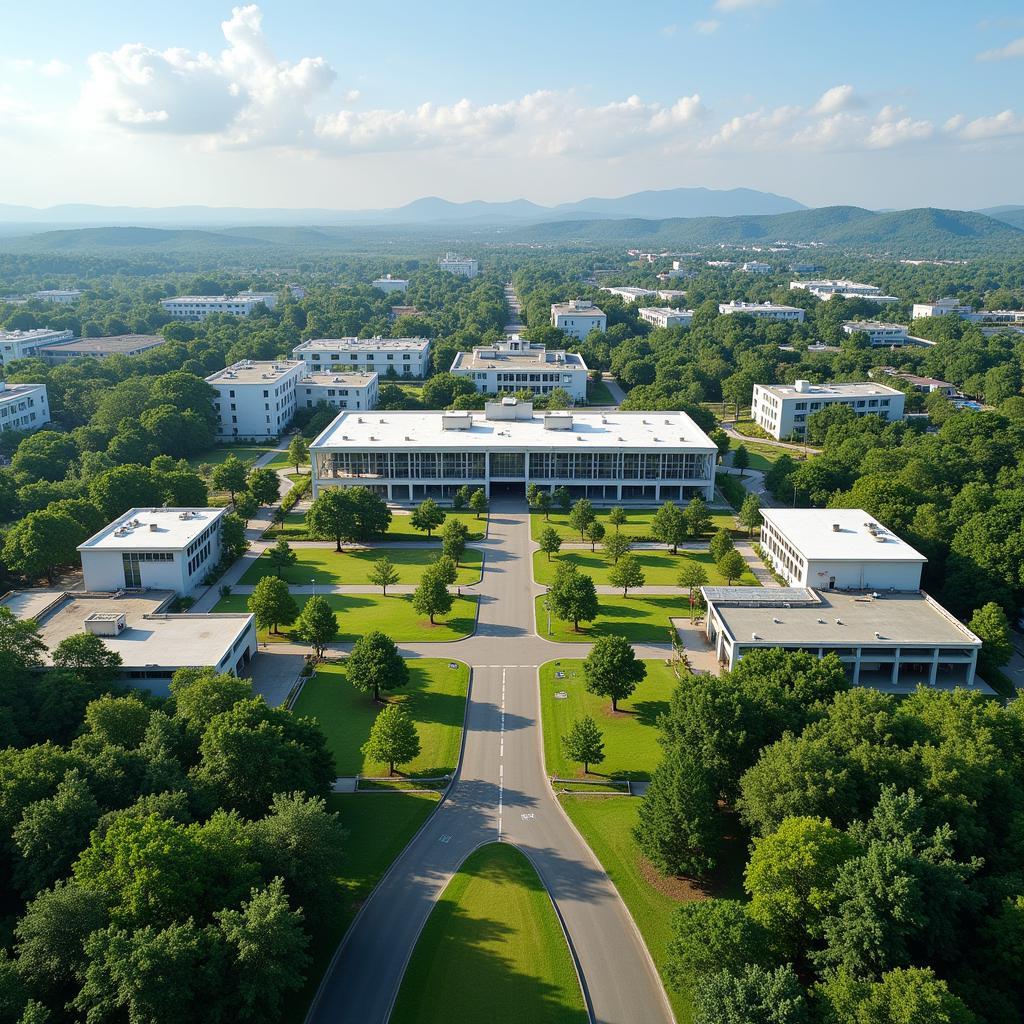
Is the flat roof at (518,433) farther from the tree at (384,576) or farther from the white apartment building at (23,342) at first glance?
the white apartment building at (23,342)

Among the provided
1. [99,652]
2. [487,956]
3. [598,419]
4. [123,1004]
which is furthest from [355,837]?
[598,419]

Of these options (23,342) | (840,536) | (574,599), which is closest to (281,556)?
(574,599)

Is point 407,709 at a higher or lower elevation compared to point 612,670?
lower

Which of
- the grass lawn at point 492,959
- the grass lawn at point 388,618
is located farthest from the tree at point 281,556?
the grass lawn at point 492,959

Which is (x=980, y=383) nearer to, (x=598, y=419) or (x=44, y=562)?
(x=598, y=419)

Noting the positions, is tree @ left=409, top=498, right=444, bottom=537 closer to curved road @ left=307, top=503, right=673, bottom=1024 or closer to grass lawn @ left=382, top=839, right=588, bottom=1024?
curved road @ left=307, top=503, right=673, bottom=1024

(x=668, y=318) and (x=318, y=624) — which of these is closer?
(x=318, y=624)

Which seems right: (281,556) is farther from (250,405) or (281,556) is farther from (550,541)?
(250,405)
